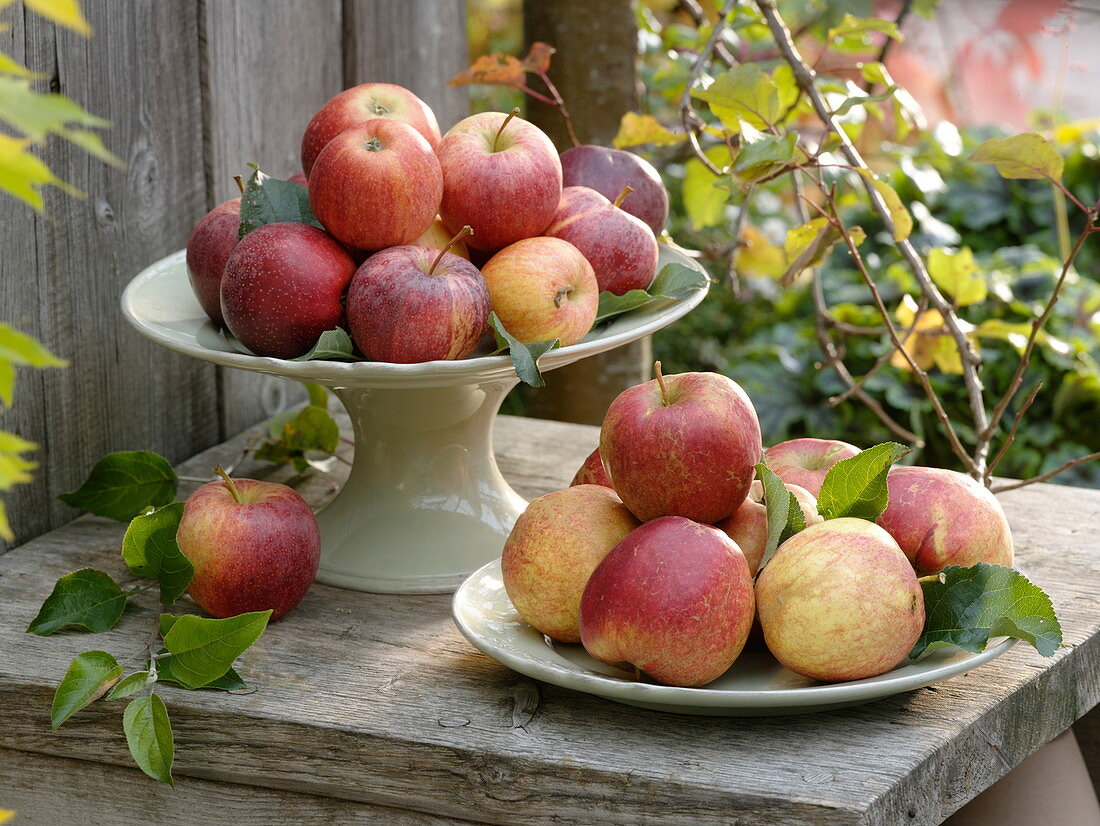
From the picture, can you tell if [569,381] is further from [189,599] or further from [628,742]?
[628,742]

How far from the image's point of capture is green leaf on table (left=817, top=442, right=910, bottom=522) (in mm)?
858

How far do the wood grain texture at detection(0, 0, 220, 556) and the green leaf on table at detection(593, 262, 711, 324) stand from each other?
1.85 feet

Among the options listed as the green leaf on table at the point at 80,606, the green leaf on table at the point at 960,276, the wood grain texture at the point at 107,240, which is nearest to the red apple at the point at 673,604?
the green leaf on table at the point at 80,606

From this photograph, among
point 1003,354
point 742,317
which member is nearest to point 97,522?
point 1003,354

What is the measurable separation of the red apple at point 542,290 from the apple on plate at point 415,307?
0.11 feet

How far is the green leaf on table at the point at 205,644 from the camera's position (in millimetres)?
857

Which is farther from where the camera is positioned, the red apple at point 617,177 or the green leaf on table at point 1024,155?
the red apple at point 617,177

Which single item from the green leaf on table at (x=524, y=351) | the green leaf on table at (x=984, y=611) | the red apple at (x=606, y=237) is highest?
the red apple at (x=606, y=237)

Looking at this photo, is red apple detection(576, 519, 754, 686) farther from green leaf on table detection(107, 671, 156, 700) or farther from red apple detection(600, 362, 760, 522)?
green leaf on table detection(107, 671, 156, 700)

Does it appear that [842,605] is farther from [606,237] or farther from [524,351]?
[606,237]

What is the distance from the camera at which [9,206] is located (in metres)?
1.15

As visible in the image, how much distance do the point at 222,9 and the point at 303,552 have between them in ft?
2.50

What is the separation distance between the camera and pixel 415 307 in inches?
36.6

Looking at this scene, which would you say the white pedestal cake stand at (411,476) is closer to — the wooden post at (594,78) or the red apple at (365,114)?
the red apple at (365,114)
